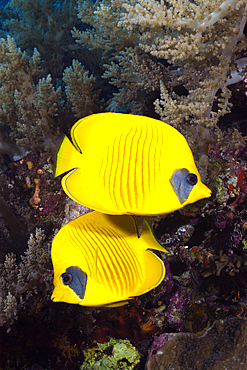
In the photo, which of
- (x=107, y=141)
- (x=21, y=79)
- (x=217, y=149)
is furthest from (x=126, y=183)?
(x=21, y=79)

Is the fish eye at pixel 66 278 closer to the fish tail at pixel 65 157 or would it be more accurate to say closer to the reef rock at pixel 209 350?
the fish tail at pixel 65 157

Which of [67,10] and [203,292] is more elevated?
[67,10]

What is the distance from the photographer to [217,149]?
2410 millimetres

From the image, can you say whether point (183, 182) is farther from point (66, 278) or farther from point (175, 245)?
point (175, 245)

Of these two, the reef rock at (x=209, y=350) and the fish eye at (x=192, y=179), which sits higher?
the fish eye at (x=192, y=179)

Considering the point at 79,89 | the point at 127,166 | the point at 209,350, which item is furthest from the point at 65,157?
the point at 79,89

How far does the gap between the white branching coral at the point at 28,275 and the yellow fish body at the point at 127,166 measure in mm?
1400

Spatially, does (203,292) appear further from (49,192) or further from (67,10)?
(67,10)

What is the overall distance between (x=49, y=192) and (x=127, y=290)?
1.75 metres

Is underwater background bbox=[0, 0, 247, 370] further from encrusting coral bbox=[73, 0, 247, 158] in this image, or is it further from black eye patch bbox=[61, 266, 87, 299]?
black eye patch bbox=[61, 266, 87, 299]

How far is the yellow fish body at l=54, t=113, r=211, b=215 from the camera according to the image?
0.87 metres

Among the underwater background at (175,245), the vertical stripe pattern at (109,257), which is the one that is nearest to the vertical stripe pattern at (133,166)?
the vertical stripe pattern at (109,257)

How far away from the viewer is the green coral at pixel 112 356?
211 centimetres

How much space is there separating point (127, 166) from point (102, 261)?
1.51ft
